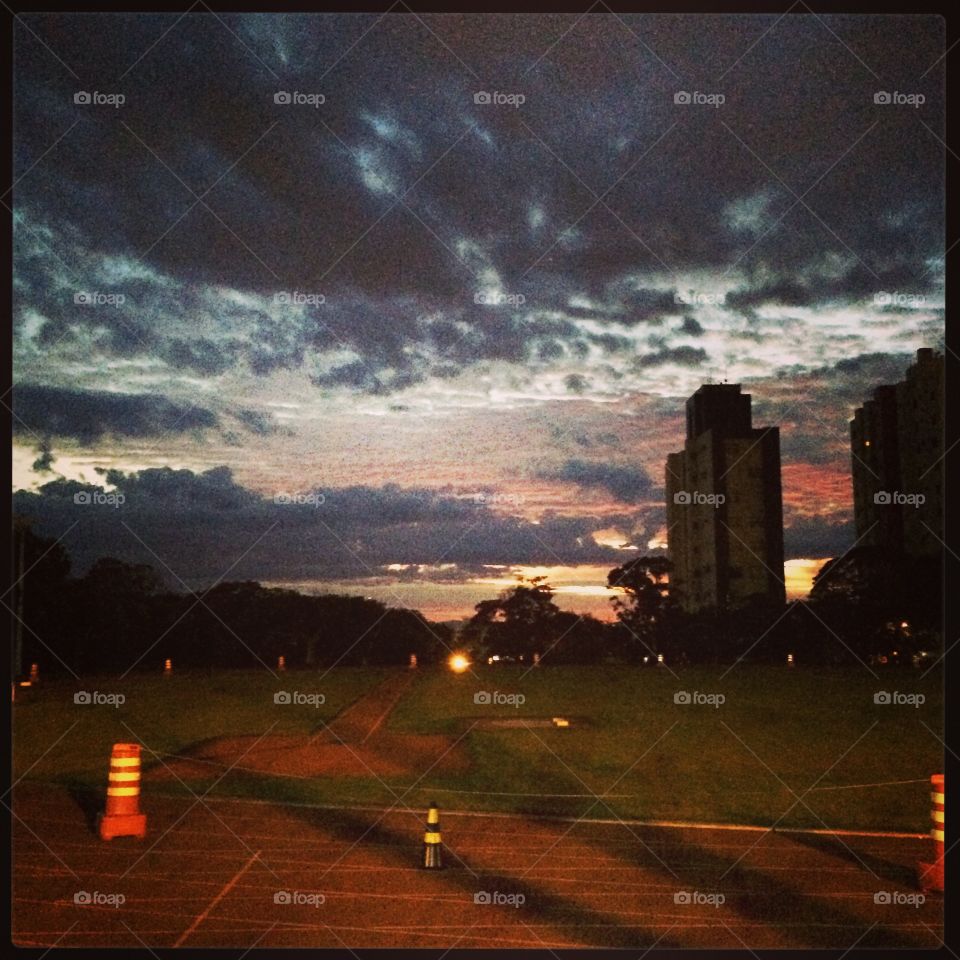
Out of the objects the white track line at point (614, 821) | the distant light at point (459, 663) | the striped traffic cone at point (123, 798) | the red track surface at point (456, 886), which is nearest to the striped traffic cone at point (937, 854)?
the red track surface at point (456, 886)

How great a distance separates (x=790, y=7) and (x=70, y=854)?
1111 centimetres

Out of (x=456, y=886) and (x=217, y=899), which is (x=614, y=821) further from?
(x=217, y=899)

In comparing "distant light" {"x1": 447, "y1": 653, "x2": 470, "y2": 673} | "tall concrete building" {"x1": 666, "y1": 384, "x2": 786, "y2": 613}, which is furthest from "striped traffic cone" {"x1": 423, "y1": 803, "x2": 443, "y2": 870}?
"tall concrete building" {"x1": 666, "y1": 384, "x2": 786, "y2": 613}

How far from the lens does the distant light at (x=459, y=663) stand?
4221 cm

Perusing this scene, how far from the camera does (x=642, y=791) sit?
49.5ft

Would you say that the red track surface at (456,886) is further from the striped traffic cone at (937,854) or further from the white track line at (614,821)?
the white track line at (614,821)

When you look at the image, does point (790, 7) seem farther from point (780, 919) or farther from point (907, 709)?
point (907, 709)

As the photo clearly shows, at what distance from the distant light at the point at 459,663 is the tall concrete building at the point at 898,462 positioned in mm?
16404

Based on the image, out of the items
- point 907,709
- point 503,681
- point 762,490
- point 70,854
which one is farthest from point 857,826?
point 762,490

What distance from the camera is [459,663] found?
4572 cm

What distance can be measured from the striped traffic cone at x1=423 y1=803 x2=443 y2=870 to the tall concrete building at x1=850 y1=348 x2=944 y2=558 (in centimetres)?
2401

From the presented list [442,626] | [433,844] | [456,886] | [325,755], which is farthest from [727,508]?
[456,886]

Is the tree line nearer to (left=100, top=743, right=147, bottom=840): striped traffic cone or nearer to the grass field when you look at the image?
the grass field

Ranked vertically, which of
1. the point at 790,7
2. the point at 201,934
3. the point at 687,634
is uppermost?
the point at 790,7
